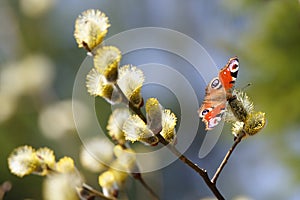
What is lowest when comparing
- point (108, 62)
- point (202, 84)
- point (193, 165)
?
point (193, 165)

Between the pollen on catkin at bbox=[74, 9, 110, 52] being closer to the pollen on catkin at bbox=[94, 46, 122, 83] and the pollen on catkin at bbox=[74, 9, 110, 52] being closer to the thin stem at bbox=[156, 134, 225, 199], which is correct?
the pollen on catkin at bbox=[94, 46, 122, 83]

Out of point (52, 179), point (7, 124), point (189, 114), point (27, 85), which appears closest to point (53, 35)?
point (7, 124)

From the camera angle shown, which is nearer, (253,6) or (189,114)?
(189,114)

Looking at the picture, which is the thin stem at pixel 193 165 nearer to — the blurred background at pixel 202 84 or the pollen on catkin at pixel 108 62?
the pollen on catkin at pixel 108 62

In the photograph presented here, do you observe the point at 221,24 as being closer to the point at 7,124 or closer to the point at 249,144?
the point at 249,144

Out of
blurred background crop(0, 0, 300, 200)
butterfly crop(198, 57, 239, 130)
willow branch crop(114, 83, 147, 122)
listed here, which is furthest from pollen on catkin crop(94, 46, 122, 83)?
blurred background crop(0, 0, 300, 200)

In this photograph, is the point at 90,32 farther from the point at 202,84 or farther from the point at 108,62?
the point at 202,84

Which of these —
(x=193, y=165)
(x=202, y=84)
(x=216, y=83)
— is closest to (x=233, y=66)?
(x=216, y=83)
